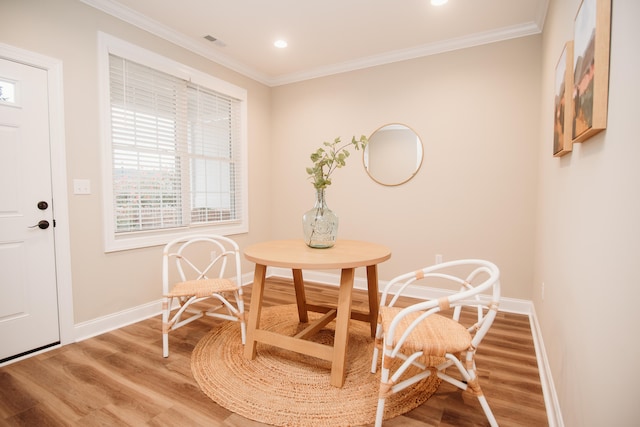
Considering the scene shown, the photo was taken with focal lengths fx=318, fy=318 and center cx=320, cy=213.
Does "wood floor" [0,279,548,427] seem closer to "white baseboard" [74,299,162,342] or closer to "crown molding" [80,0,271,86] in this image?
"white baseboard" [74,299,162,342]

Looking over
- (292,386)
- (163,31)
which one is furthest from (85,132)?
(292,386)

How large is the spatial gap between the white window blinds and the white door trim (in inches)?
14.0

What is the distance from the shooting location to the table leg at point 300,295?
2.56m

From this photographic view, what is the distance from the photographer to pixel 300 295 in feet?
8.55

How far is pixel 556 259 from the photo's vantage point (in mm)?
1776

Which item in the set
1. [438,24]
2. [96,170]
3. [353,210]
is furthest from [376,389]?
[438,24]

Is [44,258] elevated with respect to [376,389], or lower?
elevated

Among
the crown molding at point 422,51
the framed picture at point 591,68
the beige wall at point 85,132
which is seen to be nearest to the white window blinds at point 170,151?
the beige wall at point 85,132

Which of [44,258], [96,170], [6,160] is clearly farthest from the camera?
[96,170]

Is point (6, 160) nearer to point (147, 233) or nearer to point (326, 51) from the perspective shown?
point (147, 233)

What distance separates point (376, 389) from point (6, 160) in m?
2.64

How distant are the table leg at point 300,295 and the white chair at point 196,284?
18.0 inches

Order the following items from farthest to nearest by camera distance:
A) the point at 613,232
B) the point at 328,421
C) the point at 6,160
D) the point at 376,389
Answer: the point at 6,160 < the point at 376,389 < the point at 328,421 < the point at 613,232

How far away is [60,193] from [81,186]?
0.48ft
